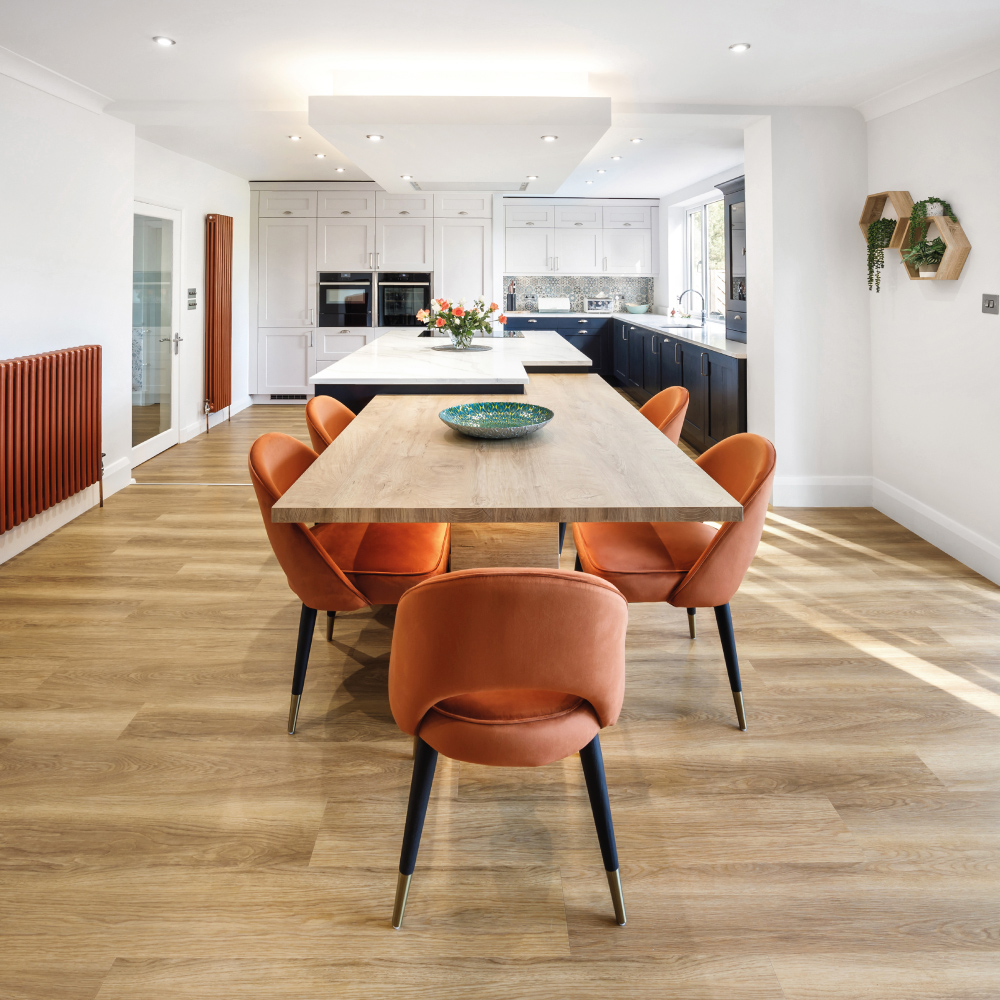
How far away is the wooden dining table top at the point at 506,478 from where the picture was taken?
1.88 m

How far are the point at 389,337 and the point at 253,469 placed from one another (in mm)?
4238

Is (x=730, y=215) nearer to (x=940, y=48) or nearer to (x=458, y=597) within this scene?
(x=940, y=48)

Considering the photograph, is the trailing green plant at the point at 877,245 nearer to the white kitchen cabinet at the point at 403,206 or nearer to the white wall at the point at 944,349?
the white wall at the point at 944,349

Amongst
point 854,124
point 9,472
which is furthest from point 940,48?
point 9,472

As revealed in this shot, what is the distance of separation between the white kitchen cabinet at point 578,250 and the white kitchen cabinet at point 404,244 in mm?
1586

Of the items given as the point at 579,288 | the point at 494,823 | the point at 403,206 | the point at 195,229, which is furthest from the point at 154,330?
the point at 494,823

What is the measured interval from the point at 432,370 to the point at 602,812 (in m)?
2.95

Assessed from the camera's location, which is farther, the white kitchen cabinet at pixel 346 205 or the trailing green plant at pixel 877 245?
the white kitchen cabinet at pixel 346 205

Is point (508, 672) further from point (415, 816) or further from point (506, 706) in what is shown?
point (415, 816)

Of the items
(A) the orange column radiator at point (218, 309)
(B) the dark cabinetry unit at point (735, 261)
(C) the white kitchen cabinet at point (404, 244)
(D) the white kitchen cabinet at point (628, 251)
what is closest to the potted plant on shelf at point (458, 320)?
(B) the dark cabinetry unit at point (735, 261)

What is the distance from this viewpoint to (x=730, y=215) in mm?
6422

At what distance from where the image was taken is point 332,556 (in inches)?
96.6

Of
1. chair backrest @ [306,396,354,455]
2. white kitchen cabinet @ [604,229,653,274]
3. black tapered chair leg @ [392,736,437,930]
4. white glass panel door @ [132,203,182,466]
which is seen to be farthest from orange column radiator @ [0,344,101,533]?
white kitchen cabinet @ [604,229,653,274]

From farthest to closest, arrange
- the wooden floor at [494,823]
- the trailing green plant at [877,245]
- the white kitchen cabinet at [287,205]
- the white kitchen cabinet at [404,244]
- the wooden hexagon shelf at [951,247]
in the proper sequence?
the white kitchen cabinet at [404,244]
the white kitchen cabinet at [287,205]
the trailing green plant at [877,245]
the wooden hexagon shelf at [951,247]
the wooden floor at [494,823]
